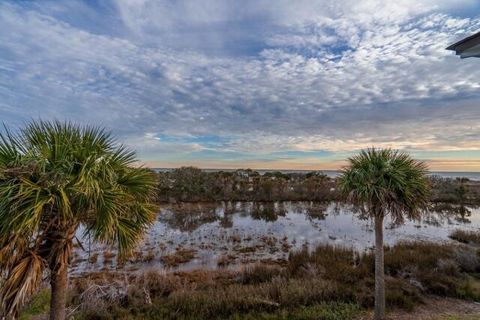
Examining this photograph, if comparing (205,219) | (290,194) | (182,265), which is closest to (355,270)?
(182,265)

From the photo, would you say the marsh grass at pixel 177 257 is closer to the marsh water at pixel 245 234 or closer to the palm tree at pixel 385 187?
the marsh water at pixel 245 234

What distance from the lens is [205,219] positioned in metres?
25.9

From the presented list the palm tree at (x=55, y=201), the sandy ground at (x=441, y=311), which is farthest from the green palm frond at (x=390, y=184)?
the palm tree at (x=55, y=201)

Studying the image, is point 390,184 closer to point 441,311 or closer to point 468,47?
point 468,47

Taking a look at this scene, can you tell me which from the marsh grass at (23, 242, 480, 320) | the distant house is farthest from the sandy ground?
the distant house

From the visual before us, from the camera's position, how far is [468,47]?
120 inches

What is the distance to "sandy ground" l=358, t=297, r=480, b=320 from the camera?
739cm

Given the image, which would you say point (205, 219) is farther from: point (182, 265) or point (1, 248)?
point (1, 248)

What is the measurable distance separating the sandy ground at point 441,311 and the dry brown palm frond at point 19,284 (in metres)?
7.88

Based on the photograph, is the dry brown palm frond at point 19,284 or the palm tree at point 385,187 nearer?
the dry brown palm frond at point 19,284

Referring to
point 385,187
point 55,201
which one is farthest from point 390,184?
point 55,201

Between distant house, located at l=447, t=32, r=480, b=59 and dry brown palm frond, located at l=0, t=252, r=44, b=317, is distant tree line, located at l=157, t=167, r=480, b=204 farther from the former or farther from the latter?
distant house, located at l=447, t=32, r=480, b=59

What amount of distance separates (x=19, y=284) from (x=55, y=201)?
1.16 metres

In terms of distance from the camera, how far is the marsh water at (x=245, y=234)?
565 inches
